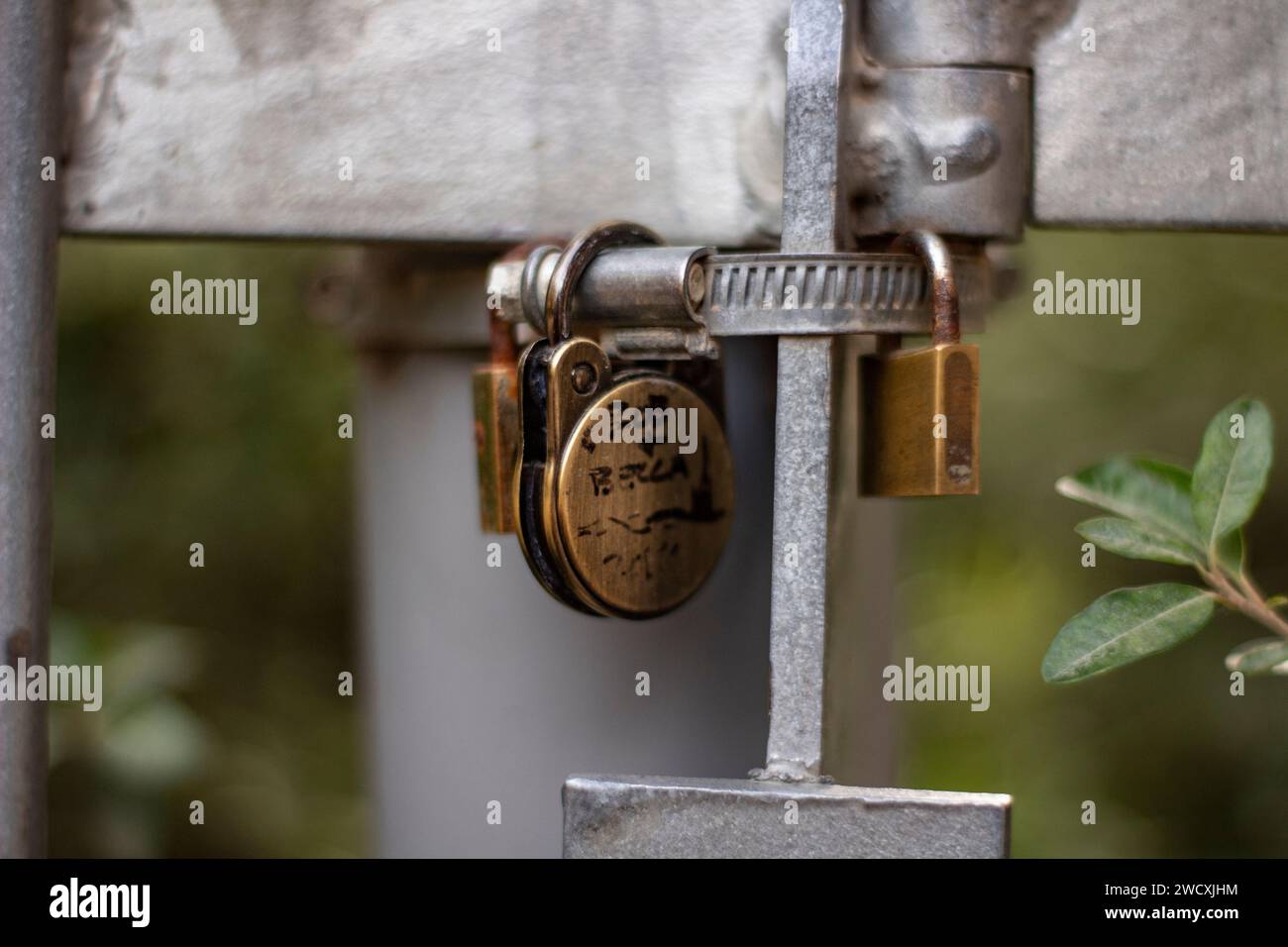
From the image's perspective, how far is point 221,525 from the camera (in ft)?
6.52

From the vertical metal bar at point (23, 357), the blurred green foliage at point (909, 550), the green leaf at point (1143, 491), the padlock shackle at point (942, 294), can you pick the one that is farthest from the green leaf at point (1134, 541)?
the blurred green foliage at point (909, 550)

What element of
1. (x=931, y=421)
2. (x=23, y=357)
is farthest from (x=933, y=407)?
(x=23, y=357)

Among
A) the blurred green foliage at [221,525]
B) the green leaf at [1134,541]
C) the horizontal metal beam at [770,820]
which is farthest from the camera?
the blurred green foliage at [221,525]

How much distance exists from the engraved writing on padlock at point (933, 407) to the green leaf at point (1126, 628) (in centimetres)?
10

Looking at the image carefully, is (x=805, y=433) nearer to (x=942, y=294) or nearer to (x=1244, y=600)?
(x=942, y=294)

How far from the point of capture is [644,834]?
0.74 metres

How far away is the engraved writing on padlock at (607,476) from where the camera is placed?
78 cm

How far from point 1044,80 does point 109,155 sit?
1.87 feet

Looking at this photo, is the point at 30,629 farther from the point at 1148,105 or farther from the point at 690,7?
the point at 1148,105

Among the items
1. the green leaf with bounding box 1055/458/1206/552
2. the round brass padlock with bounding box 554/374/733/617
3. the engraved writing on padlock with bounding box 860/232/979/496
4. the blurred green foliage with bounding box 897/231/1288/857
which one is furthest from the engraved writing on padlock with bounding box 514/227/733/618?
the blurred green foliage with bounding box 897/231/1288/857

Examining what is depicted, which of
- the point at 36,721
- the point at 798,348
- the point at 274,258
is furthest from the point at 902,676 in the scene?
the point at 274,258

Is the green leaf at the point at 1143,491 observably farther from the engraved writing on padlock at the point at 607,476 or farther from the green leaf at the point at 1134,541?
the engraved writing on padlock at the point at 607,476

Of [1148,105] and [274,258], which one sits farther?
[274,258]
